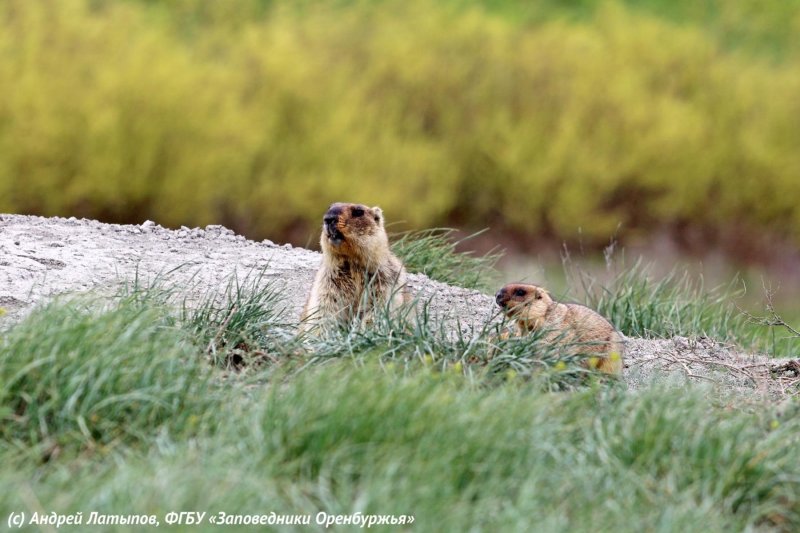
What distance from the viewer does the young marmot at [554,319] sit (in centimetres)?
601

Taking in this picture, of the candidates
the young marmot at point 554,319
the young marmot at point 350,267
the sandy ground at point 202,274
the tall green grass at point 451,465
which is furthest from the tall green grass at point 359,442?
the young marmot at point 350,267

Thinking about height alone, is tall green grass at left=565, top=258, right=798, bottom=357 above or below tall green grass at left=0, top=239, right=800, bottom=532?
below

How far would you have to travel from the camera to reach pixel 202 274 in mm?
6867

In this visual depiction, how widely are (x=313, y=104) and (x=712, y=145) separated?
499 cm

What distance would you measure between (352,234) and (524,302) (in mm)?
1023

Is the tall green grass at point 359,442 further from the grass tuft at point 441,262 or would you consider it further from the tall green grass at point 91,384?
the grass tuft at point 441,262

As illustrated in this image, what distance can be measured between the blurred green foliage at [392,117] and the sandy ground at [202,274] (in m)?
4.60

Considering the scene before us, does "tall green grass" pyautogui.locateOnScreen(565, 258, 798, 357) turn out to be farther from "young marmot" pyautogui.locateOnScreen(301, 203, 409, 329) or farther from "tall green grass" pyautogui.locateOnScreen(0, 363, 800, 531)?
"tall green grass" pyautogui.locateOnScreen(0, 363, 800, 531)

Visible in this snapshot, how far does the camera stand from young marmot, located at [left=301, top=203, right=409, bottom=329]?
6.45 m

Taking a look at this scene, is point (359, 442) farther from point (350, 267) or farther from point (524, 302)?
point (350, 267)

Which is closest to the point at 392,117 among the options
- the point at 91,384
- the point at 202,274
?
the point at 202,274

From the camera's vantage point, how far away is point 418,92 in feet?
46.5

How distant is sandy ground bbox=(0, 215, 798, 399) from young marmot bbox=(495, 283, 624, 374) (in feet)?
0.50

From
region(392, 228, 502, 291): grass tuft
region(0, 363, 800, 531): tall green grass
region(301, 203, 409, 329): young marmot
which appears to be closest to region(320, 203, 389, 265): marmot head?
region(301, 203, 409, 329): young marmot
